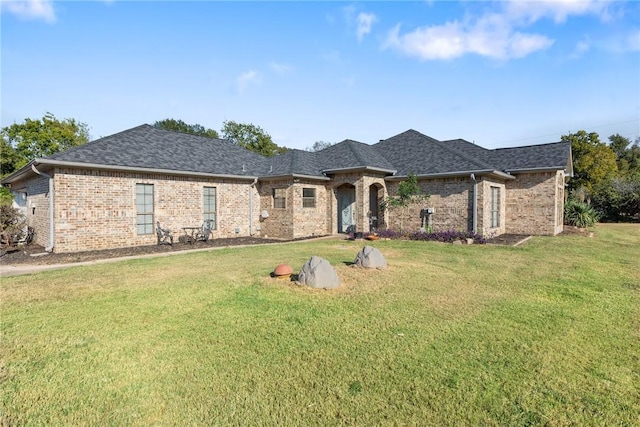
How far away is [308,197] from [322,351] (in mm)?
13257

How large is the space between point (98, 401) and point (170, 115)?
172ft

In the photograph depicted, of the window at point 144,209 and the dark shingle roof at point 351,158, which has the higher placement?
the dark shingle roof at point 351,158

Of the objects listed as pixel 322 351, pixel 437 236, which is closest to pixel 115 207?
pixel 322 351

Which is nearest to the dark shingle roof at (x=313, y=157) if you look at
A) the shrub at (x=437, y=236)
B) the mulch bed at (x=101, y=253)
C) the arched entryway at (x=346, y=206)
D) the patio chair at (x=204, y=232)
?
the arched entryway at (x=346, y=206)

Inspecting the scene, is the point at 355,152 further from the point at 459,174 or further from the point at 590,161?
the point at 590,161

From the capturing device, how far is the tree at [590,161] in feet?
99.8

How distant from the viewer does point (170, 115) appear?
160ft

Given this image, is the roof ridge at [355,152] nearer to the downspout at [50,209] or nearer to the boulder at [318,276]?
the boulder at [318,276]

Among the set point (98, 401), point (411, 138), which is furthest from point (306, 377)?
point (411, 138)

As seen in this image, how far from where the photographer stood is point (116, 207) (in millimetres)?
12398

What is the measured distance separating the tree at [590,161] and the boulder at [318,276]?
3314cm

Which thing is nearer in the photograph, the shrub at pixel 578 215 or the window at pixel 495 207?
the window at pixel 495 207

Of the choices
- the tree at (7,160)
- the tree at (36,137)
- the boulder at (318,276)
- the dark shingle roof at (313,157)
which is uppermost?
the tree at (36,137)

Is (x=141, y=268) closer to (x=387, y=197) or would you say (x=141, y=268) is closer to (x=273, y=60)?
(x=273, y=60)
